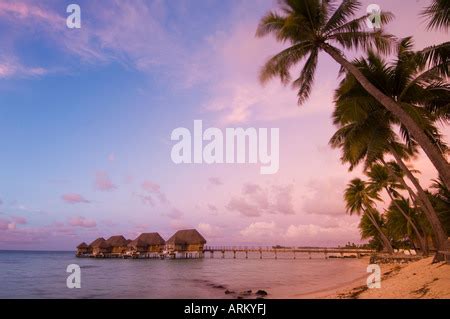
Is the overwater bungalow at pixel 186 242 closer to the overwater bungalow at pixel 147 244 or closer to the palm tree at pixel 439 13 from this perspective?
the overwater bungalow at pixel 147 244

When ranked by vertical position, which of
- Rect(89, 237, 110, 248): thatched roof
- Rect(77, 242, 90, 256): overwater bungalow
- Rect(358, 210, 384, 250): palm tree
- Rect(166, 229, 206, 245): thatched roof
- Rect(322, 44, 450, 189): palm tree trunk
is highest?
Rect(322, 44, 450, 189): palm tree trunk

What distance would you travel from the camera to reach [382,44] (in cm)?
1080

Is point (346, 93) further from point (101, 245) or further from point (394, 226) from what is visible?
point (101, 245)

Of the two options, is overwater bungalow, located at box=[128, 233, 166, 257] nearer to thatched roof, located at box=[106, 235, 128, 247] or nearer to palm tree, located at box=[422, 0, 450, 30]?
thatched roof, located at box=[106, 235, 128, 247]

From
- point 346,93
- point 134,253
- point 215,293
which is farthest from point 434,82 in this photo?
point 134,253

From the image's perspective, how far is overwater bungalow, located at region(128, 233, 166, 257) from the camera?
62094 mm

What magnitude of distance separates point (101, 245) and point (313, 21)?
2476 inches

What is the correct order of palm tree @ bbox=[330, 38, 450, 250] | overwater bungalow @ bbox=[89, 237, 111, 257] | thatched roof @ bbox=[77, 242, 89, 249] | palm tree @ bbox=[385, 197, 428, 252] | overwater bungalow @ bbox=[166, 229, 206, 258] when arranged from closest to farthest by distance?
palm tree @ bbox=[330, 38, 450, 250], palm tree @ bbox=[385, 197, 428, 252], overwater bungalow @ bbox=[166, 229, 206, 258], overwater bungalow @ bbox=[89, 237, 111, 257], thatched roof @ bbox=[77, 242, 89, 249]

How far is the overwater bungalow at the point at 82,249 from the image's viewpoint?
69.1 meters

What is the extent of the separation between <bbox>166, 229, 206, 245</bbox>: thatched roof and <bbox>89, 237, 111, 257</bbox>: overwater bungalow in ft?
43.1

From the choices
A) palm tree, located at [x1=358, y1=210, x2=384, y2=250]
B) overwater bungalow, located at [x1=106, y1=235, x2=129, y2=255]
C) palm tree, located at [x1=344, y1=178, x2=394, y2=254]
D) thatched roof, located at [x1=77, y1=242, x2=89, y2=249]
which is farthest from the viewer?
thatched roof, located at [x1=77, y1=242, x2=89, y2=249]

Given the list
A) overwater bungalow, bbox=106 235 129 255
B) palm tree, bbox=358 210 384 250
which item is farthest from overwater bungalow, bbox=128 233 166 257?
palm tree, bbox=358 210 384 250

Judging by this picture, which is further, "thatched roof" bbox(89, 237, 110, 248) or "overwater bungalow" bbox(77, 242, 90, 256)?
"overwater bungalow" bbox(77, 242, 90, 256)
